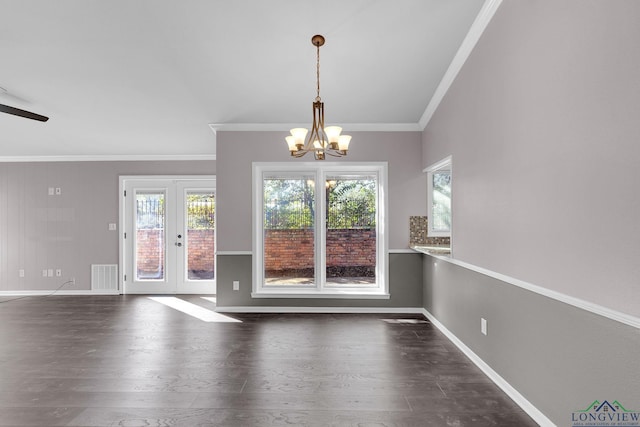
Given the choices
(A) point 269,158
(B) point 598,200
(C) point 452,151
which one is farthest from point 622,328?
(A) point 269,158

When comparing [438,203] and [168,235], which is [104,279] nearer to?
[168,235]

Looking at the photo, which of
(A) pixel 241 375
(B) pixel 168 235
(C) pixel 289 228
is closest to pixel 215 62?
(C) pixel 289 228

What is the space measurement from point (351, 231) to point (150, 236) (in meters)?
3.50

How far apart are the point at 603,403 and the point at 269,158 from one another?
3.93m

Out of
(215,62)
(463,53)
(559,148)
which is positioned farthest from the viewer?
(215,62)

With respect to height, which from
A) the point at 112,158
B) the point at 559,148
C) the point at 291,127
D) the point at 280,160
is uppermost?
the point at 291,127

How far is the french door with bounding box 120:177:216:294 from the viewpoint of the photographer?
223 inches

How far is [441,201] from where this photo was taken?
4.38m

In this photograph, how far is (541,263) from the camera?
6.73 ft

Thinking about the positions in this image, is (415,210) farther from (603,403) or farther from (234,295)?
(603,403)

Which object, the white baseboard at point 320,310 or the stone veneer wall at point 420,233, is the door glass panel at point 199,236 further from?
the stone veneer wall at point 420,233

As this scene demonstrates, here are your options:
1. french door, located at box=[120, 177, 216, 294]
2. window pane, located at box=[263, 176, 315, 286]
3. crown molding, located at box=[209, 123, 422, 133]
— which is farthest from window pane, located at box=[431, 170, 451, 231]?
french door, located at box=[120, 177, 216, 294]

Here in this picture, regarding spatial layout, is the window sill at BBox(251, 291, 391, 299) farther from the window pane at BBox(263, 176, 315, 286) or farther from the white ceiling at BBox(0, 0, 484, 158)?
the white ceiling at BBox(0, 0, 484, 158)

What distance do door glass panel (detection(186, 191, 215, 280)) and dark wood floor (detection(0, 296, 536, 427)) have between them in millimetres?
1531
